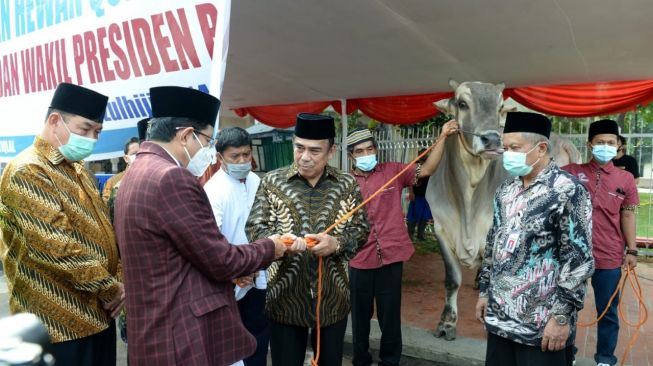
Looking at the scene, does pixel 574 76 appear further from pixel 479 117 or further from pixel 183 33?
pixel 183 33

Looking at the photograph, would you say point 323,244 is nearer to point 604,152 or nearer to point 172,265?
point 172,265

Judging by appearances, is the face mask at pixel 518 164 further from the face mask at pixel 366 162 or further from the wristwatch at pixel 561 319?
the face mask at pixel 366 162

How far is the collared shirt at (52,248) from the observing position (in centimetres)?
206

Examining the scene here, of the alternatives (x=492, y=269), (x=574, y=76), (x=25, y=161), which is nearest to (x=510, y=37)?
(x=574, y=76)

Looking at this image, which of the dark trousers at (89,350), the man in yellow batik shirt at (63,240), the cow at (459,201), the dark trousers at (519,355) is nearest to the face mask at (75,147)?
the man in yellow batik shirt at (63,240)

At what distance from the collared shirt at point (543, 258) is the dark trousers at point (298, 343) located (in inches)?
31.3

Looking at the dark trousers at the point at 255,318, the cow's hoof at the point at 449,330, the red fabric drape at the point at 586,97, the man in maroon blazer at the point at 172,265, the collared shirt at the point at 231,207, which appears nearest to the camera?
the man in maroon blazer at the point at 172,265

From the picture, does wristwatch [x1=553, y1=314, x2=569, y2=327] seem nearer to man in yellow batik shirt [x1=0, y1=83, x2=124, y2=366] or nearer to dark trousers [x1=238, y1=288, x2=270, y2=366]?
dark trousers [x1=238, y1=288, x2=270, y2=366]

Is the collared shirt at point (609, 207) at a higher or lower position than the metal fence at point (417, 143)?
lower

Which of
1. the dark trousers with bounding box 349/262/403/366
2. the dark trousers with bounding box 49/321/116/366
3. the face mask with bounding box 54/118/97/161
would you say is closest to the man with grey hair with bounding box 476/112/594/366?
the dark trousers with bounding box 349/262/403/366

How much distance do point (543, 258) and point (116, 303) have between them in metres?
2.05

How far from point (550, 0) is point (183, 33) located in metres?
2.41

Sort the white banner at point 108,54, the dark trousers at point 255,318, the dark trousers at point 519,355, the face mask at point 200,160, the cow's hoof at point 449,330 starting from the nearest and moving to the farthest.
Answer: the face mask at point 200,160 < the dark trousers at point 519,355 < the white banner at point 108,54 < the dark trousers at point 255,318 < the cow's hoof at point 449,330

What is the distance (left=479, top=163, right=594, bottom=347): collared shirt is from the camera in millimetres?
2131
